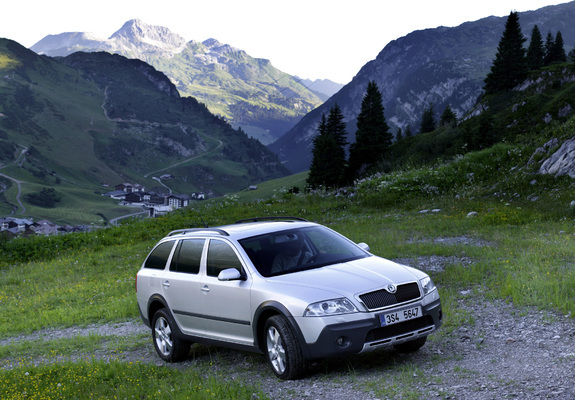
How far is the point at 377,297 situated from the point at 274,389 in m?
1.62

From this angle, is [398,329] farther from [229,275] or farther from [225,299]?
[225,299]

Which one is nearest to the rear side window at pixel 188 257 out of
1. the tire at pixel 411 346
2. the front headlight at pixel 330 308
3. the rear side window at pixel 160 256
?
the rear side window at pixel 160 256

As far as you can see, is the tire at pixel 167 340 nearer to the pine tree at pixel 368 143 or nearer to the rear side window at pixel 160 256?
the rear side window at pixel 160 256

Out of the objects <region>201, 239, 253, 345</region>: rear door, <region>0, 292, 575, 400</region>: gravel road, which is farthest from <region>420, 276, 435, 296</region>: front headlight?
<region>201, 239, 253, 345</region>: rear door

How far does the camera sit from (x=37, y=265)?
65.7 ft

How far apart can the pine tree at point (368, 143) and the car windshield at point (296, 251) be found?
48.9 meters

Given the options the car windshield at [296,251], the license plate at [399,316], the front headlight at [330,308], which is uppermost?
the car windshield at [296,251]

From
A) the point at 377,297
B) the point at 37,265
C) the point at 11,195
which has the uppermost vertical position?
the point at 377,297

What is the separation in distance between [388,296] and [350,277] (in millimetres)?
521

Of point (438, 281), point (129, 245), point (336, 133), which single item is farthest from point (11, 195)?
point (438, 281)

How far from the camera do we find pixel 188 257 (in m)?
7.88

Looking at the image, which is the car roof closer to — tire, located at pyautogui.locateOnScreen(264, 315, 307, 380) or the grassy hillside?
tire, located at pyautogui.locateOnScreen(264, 315, 307, 380)

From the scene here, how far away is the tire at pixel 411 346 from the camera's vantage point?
679 centimetres

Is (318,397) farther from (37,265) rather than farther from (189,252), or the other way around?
(37,265)
